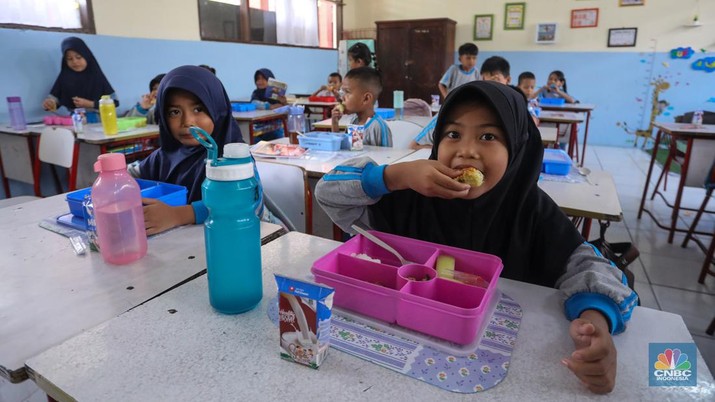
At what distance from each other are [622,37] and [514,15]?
1782 millimetres

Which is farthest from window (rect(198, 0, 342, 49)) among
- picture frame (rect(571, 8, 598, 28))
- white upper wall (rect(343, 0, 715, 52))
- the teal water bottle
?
the teal water bottle

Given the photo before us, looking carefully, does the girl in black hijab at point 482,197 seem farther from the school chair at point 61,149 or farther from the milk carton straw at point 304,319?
the school chair at point 61,149

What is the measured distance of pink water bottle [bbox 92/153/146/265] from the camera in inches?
42.1

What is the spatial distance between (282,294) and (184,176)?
49.0 inches

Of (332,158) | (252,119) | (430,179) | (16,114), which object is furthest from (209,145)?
(252,119)

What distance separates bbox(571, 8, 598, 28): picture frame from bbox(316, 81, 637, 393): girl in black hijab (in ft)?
25.0

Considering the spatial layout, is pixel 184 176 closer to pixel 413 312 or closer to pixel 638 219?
pixel 413 312

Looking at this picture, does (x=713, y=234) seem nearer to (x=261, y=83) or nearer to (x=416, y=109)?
(x=416, y=109)

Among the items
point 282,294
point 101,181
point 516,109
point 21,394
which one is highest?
point 516,109

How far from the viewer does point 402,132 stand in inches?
128

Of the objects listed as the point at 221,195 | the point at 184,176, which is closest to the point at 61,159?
the point at 184,176

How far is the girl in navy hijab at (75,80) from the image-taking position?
4059mm

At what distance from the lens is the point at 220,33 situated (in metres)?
6.08

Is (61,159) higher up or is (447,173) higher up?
(447,173)
